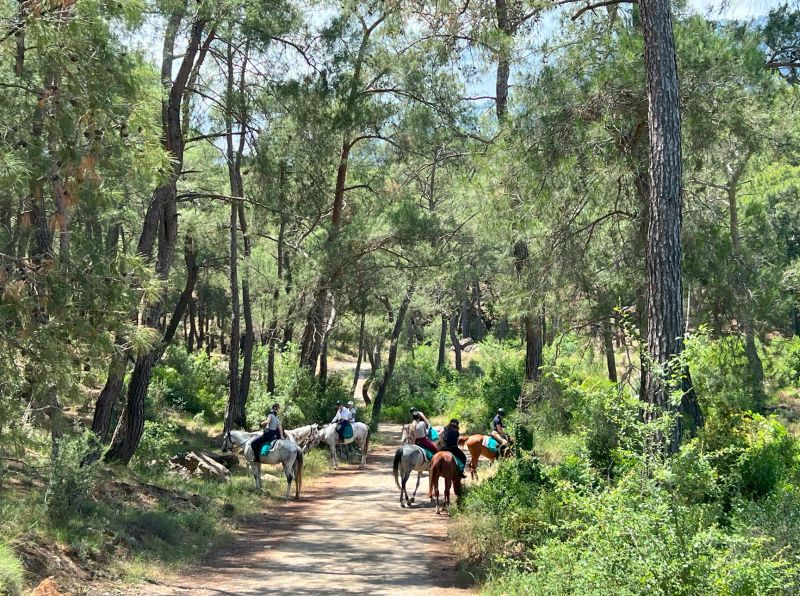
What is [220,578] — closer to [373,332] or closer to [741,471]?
[741,471]

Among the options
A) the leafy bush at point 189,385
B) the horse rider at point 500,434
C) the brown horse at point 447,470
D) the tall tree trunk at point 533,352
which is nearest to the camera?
the brown horse at point 447,470

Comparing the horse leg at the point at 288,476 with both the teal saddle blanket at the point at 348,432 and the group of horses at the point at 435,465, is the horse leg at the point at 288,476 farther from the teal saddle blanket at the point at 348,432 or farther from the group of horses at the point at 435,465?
the teal saddle blanket at the point at 348,432

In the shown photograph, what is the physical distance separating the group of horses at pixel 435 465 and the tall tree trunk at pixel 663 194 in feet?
16.8

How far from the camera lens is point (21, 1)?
798 cm

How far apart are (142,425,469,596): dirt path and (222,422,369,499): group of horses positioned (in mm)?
683

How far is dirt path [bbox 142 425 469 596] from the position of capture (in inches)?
361

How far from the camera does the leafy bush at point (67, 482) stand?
978 centimetres

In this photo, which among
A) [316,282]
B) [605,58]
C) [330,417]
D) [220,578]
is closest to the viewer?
[220,578]

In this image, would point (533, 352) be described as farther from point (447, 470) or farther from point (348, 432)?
point (447, 470)

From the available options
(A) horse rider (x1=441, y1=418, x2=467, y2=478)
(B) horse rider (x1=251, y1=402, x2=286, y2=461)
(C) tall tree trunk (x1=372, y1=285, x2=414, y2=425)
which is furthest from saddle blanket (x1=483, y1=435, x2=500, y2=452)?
(C) tall tree trunk (x1=372, y1=285, x2=414, y2=425)

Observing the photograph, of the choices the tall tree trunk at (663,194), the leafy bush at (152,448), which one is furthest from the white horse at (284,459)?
the tall tree trunk at (663,194)

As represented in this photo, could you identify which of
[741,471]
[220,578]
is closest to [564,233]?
[741,471]

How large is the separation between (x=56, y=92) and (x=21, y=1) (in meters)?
0.94

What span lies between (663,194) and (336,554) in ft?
20.7
